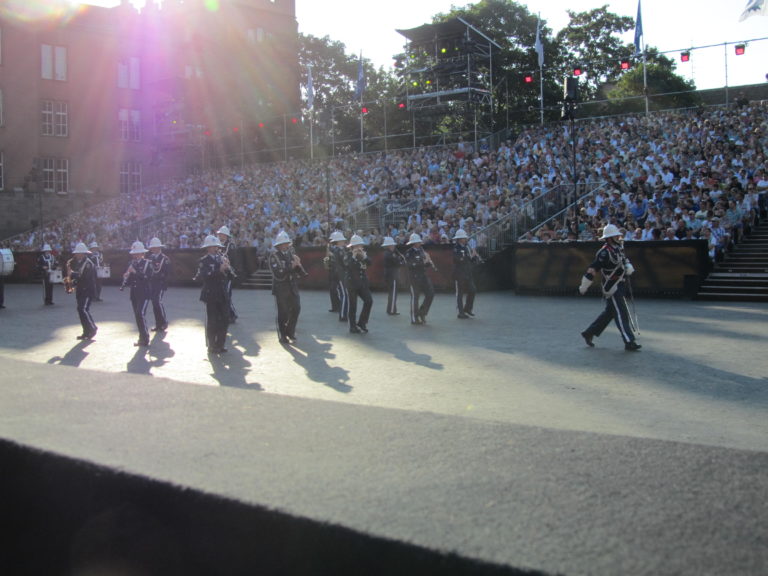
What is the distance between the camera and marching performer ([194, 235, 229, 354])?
12117mm

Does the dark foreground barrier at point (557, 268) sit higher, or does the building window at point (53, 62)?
the building window at point (53, 62)

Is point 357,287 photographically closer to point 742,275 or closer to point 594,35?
point 742,275

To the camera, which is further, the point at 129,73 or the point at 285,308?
the point at 129,73

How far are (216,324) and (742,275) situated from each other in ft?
47.9

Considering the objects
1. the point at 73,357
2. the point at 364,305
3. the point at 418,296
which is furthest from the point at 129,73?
the point at 73,357

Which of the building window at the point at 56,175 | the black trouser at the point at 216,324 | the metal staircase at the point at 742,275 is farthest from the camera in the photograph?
the building window at the point at 56,175

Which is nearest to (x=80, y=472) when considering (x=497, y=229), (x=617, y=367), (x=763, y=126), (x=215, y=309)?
(x=617, y=367)

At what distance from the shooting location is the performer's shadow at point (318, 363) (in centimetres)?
914

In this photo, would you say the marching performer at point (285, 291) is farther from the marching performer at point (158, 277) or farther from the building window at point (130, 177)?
the building window at point (130, 177)

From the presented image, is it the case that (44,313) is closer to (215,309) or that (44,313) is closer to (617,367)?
(215,309)

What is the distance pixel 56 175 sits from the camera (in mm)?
53875

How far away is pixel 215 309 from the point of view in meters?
12.1

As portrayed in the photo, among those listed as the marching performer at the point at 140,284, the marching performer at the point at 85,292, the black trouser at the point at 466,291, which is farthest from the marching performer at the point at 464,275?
the marching performer at the point at 85,292

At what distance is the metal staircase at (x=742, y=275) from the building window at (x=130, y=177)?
47976mm
